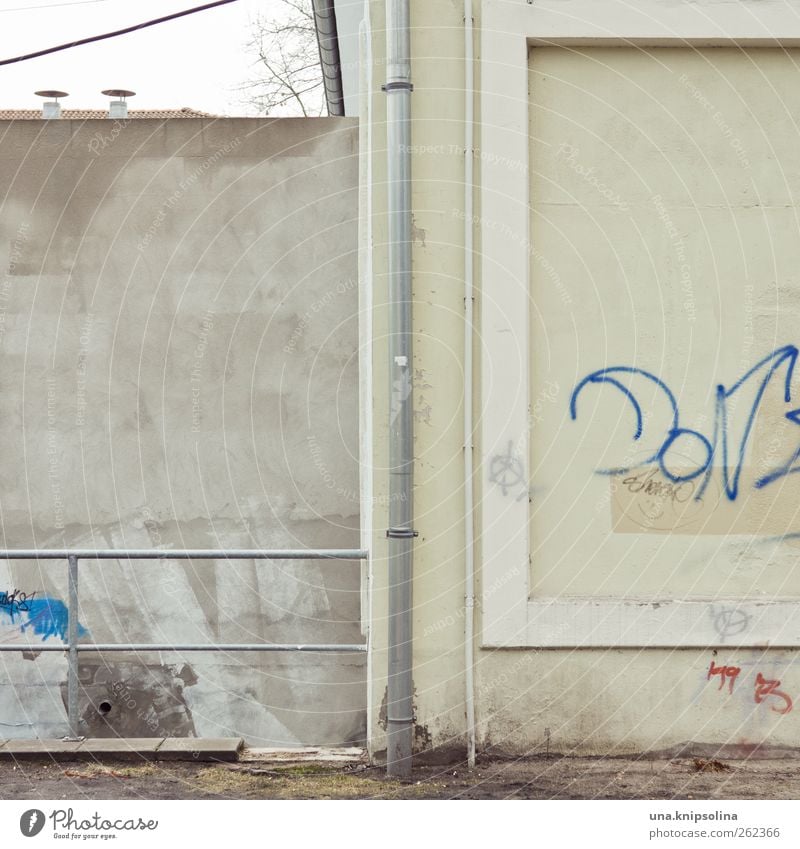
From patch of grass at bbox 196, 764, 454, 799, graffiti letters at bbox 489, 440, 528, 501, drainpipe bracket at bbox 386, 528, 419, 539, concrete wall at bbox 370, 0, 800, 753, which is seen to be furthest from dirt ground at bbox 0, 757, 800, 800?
graffiti letters at bbox 489, 440, 528, 501

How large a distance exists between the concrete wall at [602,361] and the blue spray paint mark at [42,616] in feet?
9.81

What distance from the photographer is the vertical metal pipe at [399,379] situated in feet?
18.3

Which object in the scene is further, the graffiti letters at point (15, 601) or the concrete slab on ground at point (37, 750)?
the graffiti letters at point (15, 601)

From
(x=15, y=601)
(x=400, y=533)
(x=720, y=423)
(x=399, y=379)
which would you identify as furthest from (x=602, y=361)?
(x=15, y=601)

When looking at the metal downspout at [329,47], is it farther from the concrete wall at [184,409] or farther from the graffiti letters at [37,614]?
the graffiti letters at [37,614]

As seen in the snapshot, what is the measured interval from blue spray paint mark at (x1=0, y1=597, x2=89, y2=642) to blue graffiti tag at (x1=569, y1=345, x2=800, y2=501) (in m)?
3.87

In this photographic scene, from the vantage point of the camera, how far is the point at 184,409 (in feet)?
25.6

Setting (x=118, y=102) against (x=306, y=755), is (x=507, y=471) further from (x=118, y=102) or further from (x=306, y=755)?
(x=118, y=102)

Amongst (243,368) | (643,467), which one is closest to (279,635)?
(243,368)

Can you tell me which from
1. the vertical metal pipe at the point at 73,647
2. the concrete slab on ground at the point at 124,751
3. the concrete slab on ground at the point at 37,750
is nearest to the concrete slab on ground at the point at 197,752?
the concrete slab on ground at the point at 124,751

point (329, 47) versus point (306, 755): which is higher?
point (329, 47)

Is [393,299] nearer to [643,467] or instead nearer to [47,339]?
[643,467]

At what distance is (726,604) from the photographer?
19.1 feet

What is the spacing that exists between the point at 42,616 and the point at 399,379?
11.7 feet
